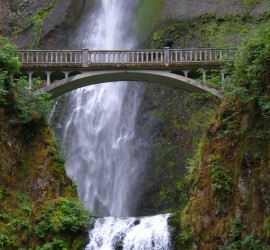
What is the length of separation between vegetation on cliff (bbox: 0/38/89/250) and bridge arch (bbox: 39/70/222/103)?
6.88 ft

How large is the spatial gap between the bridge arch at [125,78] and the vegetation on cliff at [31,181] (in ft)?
6.88

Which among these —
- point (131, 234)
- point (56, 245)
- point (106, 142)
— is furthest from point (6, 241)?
point (106, 142)

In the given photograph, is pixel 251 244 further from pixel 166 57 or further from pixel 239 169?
pixel 166 57

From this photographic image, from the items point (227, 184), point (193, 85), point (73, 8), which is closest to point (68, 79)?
point (193, 85)

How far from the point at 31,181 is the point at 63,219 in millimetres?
2024

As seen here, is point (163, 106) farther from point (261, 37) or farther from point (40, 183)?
point (261, 37)

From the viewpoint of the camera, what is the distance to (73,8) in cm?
3306

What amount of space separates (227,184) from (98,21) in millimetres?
21908

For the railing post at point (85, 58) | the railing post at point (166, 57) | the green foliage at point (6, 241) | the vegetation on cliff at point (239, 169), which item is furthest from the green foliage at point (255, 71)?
the railing post at point (85, 58)

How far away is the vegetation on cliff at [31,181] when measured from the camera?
1441cm

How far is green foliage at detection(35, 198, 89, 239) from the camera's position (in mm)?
14523

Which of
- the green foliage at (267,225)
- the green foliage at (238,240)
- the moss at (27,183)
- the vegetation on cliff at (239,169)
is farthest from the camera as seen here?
the moss at (27,183)

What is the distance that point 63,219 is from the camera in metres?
14.7

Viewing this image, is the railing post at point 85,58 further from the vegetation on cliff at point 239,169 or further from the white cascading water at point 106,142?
the vegetation on cliff at point 239,169
